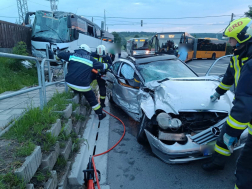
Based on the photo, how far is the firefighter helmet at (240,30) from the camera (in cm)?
227

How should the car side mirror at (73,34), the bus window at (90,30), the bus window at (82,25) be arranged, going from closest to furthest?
the car side mirror at (73,34), the bus window at (82,25), the bus window at (90,30)

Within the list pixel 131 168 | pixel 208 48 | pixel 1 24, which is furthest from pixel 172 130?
pixel 208 48

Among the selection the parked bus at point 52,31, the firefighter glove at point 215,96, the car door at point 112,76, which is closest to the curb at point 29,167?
the firefighter glove at point 215,96

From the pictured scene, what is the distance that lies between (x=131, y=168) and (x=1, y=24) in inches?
428

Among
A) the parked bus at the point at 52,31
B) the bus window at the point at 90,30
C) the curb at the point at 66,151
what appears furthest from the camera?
the bus window at the point at 90,30

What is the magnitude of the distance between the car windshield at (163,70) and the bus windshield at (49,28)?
796cm

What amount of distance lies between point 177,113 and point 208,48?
86.6ft

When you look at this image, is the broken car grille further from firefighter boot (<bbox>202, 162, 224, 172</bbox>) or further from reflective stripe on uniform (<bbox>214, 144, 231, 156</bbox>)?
firefighter boot (<bbox>202, 162, 224, 172</bbox>)

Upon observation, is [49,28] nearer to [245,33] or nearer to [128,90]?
[128,90]

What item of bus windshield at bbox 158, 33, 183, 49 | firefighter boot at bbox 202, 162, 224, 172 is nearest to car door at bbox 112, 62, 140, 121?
firefighter boot at bbox 202, 162, 224, 172

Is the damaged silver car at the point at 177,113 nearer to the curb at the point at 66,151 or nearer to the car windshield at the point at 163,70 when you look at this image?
the car windshield at the point at 163,70

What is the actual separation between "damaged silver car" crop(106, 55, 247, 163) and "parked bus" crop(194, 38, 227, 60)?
23.2 meters

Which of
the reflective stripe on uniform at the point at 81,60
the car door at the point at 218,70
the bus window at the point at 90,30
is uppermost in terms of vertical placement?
the bus window at the point at 90,30

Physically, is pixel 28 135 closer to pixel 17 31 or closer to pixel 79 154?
pixel 79 154
